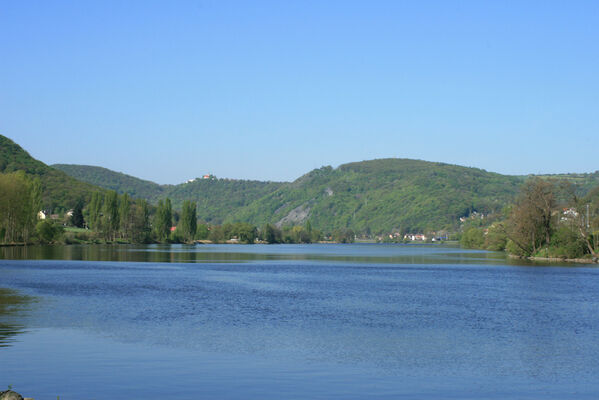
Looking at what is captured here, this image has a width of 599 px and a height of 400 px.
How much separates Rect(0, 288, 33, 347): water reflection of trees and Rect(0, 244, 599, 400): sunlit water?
0.16 ft

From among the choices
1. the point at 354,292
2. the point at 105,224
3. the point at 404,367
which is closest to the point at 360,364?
the point at 404,367

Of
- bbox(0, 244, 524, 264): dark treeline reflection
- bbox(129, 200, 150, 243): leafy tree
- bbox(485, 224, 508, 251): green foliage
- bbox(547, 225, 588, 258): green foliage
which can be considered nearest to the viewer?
bbox(547, 225, 588, 258): green foliage

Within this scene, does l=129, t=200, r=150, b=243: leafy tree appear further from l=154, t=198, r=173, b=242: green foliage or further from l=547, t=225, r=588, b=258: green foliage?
l=547, t=225, r=588, b=258: green foliage

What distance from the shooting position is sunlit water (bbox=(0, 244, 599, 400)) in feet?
55.7

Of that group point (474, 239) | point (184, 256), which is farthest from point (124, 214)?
point (474, 239)

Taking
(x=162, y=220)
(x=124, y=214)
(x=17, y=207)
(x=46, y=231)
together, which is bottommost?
(x=46, y=231)

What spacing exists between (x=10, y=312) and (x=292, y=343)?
14118 millimetres

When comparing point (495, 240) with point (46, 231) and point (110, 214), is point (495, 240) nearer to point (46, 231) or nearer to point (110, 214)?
point (110, 214)

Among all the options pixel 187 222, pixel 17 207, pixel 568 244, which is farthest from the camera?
pixel 187 222

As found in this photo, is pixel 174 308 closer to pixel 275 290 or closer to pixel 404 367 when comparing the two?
pixel 275 290

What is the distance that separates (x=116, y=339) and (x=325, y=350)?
7673mm

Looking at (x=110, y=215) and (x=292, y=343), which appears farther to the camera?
(x=110, y=215)

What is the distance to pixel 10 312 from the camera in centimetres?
2911

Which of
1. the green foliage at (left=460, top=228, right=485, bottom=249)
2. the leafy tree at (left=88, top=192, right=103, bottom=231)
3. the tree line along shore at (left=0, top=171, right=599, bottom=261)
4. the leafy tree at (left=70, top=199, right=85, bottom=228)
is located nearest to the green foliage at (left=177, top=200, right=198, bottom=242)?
the tree line along shore at (left=0, top=171, right=599, bottom=261)
